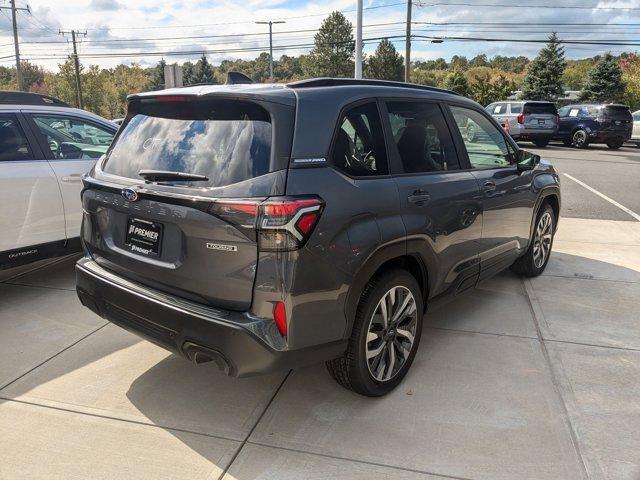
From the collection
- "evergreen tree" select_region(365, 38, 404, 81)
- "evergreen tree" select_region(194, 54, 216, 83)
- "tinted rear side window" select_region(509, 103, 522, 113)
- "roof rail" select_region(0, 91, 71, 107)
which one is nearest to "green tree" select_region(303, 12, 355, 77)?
"evergreen tree" select_region(365, 38, 404, 81)

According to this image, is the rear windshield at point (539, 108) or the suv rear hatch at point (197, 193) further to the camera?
the rear windshield at point (539, 108)

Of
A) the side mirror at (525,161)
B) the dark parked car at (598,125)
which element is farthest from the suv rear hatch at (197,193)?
the dark parked car at (598,125)

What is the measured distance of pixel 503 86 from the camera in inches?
1511

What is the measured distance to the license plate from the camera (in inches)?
109

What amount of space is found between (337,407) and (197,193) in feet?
4.91

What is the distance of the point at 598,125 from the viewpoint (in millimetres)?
20641

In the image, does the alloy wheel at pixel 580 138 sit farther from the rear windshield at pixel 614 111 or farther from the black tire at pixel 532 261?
the black tire at pixel 532 261

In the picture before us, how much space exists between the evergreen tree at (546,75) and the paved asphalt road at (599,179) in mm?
23294

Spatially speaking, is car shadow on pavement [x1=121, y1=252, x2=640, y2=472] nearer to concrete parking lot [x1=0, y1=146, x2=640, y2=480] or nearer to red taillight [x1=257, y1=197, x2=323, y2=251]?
concrete parking lot [x1=0, y1=146, x2=640, y2=480]

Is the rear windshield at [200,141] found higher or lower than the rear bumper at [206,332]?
higher

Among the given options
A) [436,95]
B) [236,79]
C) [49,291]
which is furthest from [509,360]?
[49,291]

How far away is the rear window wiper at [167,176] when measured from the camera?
8.63 ft

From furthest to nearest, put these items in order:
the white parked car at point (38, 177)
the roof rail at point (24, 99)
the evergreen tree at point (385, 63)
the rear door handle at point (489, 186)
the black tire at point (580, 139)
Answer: the evergreen tree at point (385, 63) < the black tire at point (580, 139) < the roof rail at point (24, 99) < the white parked car at point (38, 177) < the rear door handle at point (489, 186)

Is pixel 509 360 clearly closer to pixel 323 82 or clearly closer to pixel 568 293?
pixel 568 293
